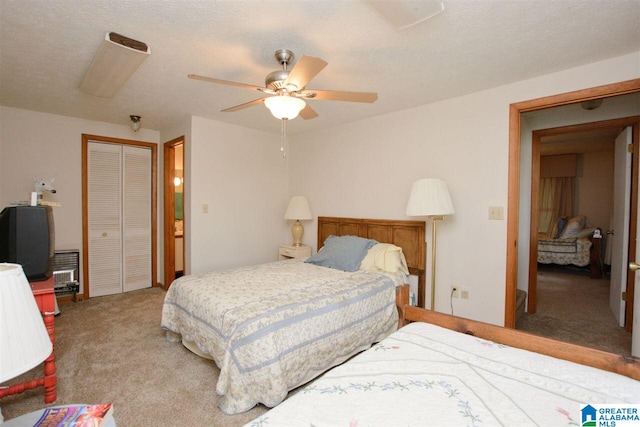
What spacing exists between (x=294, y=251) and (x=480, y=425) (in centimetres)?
355

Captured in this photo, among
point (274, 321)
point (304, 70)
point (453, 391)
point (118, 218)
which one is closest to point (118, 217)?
point (118, 218)

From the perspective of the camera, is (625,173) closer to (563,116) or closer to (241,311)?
(563,116)

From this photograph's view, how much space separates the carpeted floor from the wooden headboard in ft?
3.91

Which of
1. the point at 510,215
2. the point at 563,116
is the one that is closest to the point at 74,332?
the point at 510,215

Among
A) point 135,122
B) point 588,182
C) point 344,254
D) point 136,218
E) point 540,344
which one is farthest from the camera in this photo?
point 588,182

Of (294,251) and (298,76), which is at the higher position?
(298,76)

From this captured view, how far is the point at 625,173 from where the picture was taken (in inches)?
123

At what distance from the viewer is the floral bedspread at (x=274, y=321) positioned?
1827 mm

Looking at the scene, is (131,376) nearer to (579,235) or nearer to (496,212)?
(496,212)

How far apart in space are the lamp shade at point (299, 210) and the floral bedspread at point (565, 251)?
4.83 metres

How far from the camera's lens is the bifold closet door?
13.4 feet

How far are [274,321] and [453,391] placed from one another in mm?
1181

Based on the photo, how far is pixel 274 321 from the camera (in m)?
1.92

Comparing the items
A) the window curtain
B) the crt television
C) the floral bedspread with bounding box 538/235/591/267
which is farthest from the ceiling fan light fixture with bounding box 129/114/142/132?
the window curtain
